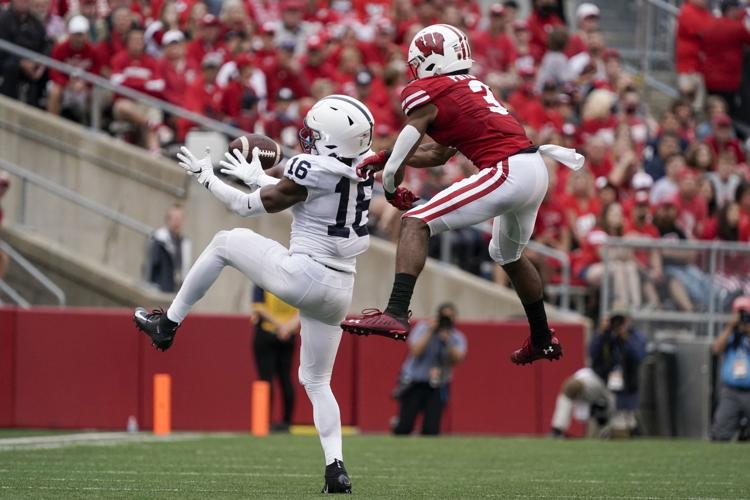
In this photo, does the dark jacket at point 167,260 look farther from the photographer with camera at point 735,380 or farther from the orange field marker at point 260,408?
the photographer with camera at point 735,380

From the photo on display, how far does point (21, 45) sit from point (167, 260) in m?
3.22

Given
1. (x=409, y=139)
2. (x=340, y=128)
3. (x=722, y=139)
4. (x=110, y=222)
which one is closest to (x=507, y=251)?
(x=409, y=139)

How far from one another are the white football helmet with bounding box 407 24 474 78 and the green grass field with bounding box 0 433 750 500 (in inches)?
95.0

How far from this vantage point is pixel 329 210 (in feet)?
28.7

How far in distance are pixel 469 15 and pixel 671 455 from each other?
30.6 ft

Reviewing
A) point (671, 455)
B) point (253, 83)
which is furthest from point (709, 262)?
point (253, 83)

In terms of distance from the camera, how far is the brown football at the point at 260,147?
9.15 m

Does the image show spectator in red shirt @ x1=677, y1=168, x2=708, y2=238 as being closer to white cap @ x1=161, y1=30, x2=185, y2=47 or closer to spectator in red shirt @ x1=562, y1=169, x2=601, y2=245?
spectator in red shirt @ x1=562, y1=169, x2=601, y2=245

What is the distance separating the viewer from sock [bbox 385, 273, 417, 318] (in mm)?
8648

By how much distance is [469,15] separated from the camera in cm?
2080

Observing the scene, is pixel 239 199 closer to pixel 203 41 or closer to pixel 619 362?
pixel 619 362

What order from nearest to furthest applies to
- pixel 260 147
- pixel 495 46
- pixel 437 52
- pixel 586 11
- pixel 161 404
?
pixel 437 52 → pixel 260 147 → pixel 161 404 → pixel 495 46 → pixel 586 11

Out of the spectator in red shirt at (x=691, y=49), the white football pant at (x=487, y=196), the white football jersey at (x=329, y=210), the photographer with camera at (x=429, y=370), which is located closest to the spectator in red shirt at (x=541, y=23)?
the spectator in red shirt at (x=691, y=49)

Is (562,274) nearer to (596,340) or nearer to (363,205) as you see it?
(596,340)
